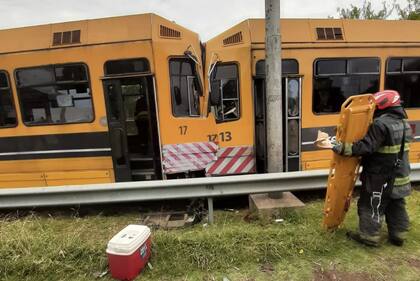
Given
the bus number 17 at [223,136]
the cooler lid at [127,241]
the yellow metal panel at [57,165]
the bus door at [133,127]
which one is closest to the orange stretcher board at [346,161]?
the cooler lid at [127,241]

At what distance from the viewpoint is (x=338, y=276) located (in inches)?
107

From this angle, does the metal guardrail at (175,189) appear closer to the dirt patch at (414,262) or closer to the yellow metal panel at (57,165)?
the yellow metal panel at (57,165)

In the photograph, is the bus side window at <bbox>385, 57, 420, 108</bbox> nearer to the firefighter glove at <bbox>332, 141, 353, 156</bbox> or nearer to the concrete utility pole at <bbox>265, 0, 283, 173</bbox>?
the concrete utility pole at <bbox>265, 0, 283, 173</bbox>

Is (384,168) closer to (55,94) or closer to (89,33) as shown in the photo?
(89,33)

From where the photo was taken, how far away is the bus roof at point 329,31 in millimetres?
5230

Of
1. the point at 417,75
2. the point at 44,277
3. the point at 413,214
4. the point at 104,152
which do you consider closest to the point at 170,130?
the point at 104,152

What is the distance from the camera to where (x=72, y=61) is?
201 inches

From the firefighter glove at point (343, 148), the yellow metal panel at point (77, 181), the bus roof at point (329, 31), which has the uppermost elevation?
the bus roof at point (329, 31)

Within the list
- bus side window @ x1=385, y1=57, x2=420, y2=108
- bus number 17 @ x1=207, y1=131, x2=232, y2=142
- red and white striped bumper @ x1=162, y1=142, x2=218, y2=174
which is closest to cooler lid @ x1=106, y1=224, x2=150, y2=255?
red and white striped bumper @ x1=162, y1=142, x2=218, y2=174

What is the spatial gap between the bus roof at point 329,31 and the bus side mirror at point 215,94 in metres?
0.77

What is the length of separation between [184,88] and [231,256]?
123 inches

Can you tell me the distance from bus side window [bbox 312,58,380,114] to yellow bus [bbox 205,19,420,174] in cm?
2

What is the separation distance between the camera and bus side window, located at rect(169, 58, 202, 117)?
5137 mm

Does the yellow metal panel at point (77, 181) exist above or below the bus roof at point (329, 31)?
below
